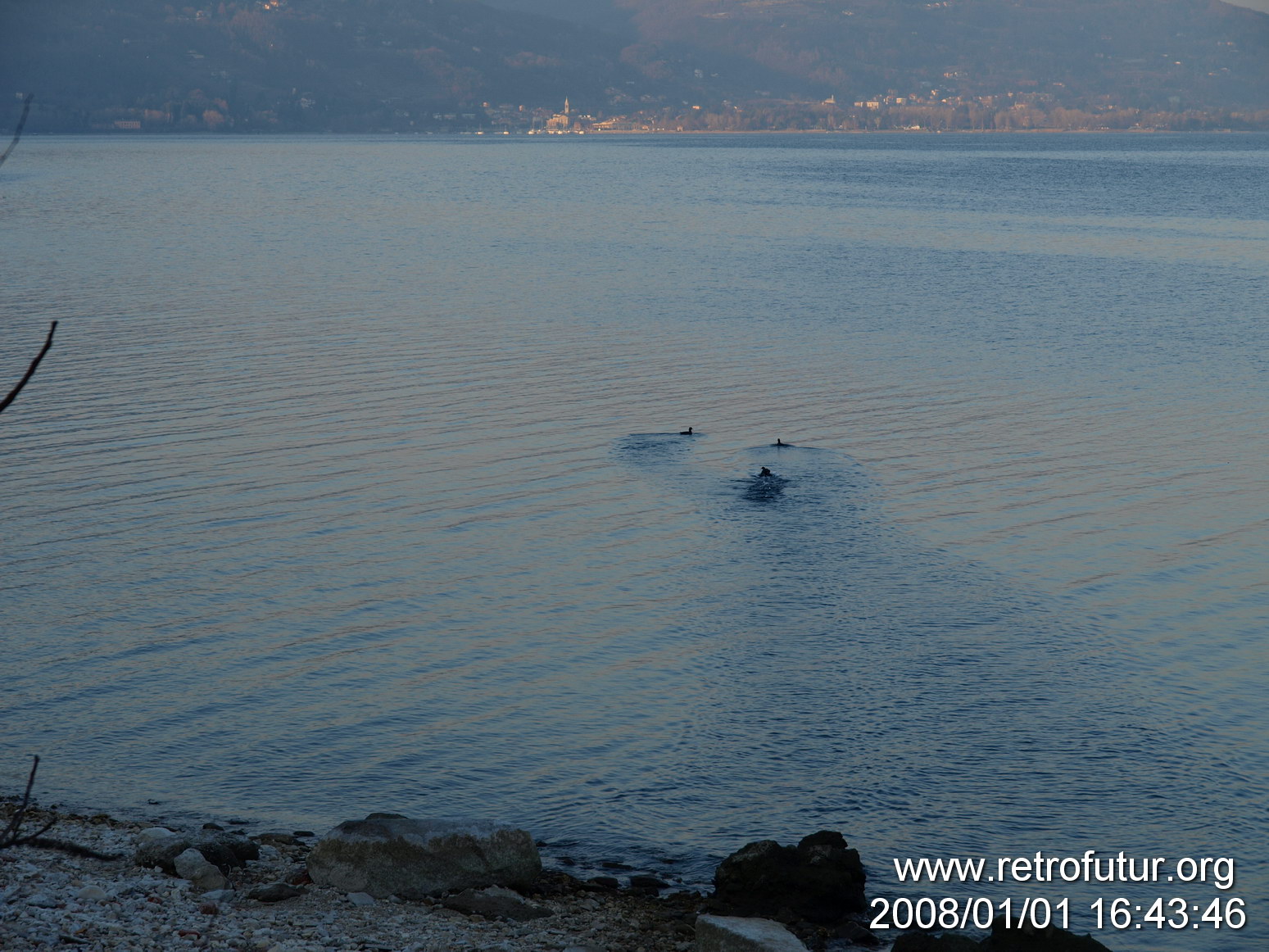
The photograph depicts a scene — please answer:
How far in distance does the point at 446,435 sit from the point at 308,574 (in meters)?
8.82

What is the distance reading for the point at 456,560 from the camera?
21.3 meters

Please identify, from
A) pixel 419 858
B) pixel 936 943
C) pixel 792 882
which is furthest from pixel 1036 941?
pixel 419 858

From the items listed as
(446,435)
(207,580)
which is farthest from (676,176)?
(207,580)

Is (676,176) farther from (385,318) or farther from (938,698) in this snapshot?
(938,698)

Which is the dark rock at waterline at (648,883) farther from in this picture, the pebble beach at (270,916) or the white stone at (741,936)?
the white stone at (741,936)

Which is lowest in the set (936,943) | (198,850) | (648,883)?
(648,883)

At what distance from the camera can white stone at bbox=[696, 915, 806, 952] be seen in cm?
983

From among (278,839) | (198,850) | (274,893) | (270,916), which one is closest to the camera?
(270,916)

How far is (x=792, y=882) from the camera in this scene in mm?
11328

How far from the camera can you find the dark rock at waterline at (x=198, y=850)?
11.5 meters

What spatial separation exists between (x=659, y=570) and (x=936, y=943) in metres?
11.3

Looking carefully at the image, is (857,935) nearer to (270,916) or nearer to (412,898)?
(412,898)

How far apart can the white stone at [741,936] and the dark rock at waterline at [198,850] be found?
4351 mm

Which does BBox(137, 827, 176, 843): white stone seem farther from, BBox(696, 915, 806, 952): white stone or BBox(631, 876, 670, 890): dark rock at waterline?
BBox(696, 915, 806, 952): white stone
